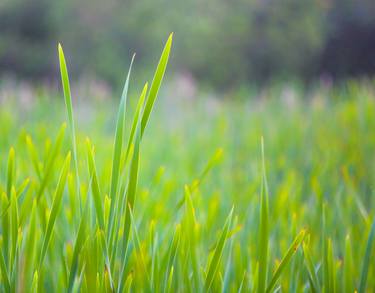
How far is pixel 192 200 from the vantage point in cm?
111

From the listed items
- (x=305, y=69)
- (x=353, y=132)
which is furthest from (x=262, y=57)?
(x=353, y=132)

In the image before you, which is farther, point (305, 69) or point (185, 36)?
point (305, 69)

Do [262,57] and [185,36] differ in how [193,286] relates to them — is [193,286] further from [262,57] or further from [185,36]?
[262,57]

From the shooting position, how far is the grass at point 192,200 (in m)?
0.67

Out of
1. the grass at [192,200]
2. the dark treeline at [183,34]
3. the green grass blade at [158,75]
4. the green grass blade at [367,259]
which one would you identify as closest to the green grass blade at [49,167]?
the grass at [192,200]

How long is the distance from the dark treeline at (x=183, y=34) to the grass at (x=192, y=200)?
13.9ft

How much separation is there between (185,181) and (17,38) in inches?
341

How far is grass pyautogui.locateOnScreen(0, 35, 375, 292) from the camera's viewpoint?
67 centimetres

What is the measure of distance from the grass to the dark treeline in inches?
167

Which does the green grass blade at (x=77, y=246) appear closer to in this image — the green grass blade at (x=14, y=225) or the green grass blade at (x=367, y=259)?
the green grass blade at (x=14, y=225)

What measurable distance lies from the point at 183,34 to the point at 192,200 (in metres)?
8.14

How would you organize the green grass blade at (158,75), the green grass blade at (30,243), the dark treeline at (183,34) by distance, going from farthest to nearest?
the dark treeline at (183,34) < the green grass blade at (30,243) < the green grass blade at (158,75)

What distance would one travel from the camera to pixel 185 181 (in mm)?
2057

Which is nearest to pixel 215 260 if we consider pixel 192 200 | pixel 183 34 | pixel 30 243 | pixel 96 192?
pixel 96 192
